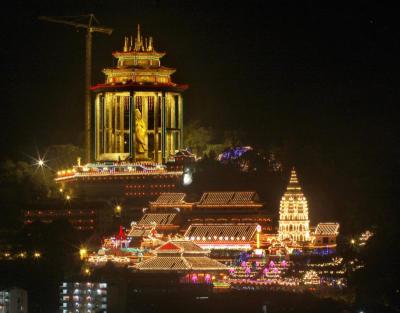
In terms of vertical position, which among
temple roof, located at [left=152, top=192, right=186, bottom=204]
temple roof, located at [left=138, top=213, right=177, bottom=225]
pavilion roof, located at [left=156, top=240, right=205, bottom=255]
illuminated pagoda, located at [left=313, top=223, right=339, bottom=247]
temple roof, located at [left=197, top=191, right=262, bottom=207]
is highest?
temple roof, located at [left=152, top=192, right=186, bottom=204]

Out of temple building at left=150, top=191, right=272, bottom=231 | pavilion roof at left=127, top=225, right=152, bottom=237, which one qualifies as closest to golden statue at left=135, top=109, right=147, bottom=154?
temple building at left=150, top=191, right=272, bottom=231

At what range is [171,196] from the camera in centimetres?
6869

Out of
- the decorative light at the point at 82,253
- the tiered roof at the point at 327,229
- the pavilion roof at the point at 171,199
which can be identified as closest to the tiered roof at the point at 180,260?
the decorative light at the point at 82,253

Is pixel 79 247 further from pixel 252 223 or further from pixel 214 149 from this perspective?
pixel 214 149

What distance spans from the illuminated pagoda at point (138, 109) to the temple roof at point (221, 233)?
335 inches

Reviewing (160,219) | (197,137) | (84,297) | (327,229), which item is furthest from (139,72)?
(84,297)

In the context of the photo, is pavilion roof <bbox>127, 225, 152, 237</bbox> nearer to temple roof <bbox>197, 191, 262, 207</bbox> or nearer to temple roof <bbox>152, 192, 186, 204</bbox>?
temple roof <bbox>152, 192, 186, 204</bbox>

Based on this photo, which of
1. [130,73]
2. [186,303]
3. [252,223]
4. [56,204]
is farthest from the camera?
[130,73]

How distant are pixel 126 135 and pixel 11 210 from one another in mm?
7067

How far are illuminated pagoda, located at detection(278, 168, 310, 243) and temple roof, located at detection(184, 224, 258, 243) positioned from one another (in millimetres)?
887

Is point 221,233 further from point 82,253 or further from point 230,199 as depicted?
point 82,253

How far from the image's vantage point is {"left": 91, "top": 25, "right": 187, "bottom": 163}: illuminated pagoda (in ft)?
244

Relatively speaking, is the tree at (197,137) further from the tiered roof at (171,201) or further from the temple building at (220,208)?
the temple building at (220,208)

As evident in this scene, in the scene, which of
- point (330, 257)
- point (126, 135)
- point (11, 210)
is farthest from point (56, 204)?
point (330, 257)
